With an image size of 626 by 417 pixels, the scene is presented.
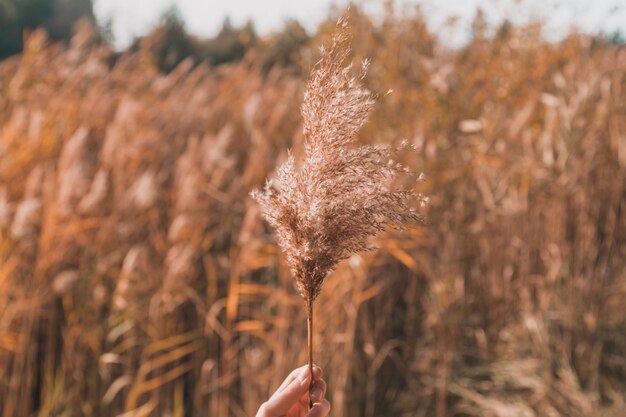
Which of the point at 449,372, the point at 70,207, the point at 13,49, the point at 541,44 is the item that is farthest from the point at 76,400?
the point at 13,49

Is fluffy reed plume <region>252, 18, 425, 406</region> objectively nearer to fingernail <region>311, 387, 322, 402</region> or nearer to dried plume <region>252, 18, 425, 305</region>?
dried plume <region>252, 18, 425, 305</region>

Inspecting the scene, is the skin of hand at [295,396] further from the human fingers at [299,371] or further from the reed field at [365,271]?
the reed field at [365,271]

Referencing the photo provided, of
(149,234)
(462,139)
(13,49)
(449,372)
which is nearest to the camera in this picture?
(449,372)

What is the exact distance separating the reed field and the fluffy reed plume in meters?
1.92

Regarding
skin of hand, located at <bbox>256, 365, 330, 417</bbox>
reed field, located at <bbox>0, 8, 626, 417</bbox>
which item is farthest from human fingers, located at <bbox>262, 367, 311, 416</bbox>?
reed field, located at <bbox>0, 8, 626, 417</bbox>

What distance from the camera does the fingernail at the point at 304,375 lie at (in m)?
Result: 0.79

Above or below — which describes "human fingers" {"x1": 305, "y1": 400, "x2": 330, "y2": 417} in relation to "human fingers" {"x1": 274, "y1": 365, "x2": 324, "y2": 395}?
below

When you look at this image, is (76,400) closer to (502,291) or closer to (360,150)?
(502,291)

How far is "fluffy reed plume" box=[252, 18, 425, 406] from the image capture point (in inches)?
32.4

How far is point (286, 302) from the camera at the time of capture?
2807 millimetres

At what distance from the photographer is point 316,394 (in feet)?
2.62

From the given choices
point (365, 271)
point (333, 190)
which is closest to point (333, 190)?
point (333, 190)

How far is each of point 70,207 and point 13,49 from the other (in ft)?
54.4

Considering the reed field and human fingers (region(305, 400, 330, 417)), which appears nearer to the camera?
human fingers (region(305, 400, 330, 417))
